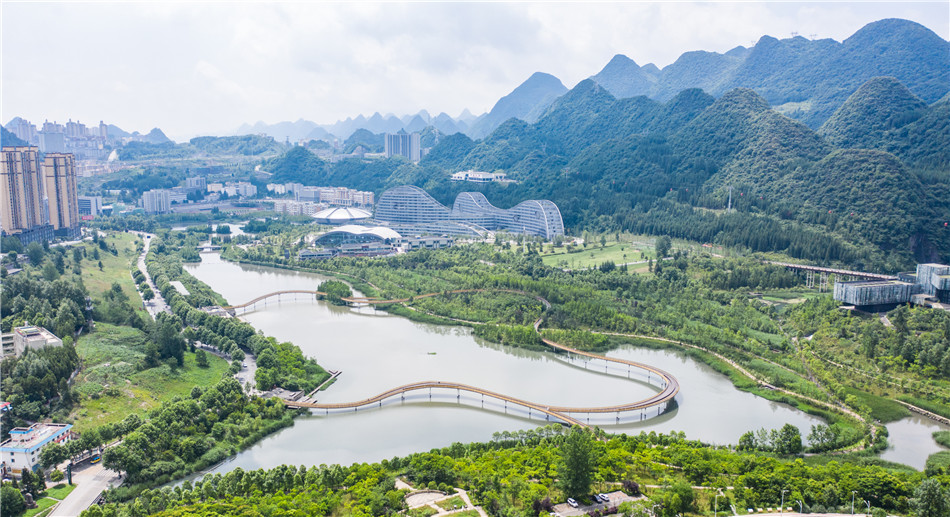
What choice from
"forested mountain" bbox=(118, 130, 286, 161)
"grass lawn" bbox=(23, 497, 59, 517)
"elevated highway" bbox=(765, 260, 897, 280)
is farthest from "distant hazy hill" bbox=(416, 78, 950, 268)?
"forested mountain" bbox=(118, 130, 286, 161)

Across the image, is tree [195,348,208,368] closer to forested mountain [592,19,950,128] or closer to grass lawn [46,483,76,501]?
grass lawn [46,483,76,501]

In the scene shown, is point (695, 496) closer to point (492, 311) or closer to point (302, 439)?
point (302, 439)

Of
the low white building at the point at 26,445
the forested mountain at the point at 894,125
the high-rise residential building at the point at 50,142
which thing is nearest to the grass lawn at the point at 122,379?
the low white building at the point at 26,445

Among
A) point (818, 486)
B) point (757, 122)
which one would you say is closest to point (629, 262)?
point (757, 122)

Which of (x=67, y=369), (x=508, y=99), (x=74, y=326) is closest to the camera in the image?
(x=67, y=369)

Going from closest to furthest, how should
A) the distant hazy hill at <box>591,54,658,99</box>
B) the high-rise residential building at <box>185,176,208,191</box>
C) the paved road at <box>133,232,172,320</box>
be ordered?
the paved road at <box>133,232,172,320</box>, the high-rise residential building at <box>185,176,208,191</box>, the distant hazy hill at <box>591,54,658,99</box>

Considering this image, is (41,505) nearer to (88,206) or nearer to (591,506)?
(591,506)

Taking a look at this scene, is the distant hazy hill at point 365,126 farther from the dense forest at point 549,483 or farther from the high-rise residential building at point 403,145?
the dense forest at point 549,483
